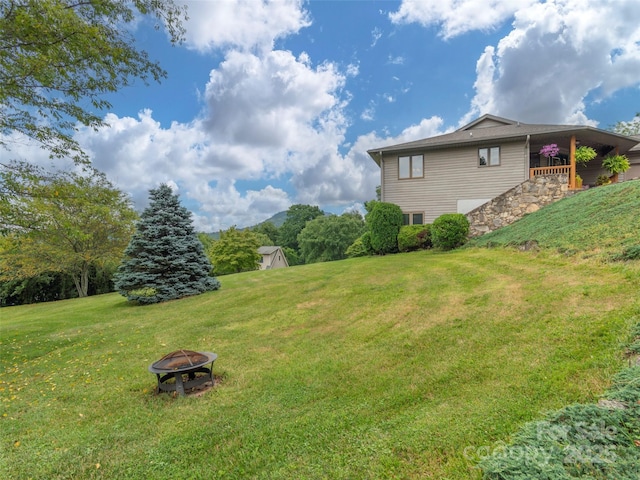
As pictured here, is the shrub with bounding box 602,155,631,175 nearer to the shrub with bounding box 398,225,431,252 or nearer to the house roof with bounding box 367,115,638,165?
the house roof with bounding box 367,115,638,165

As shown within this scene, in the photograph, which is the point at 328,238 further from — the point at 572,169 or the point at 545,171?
the point at 572,169

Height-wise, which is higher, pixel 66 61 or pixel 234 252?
pixel 66 61

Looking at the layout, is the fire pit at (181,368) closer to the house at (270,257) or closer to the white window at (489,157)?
the white window at (489,157)

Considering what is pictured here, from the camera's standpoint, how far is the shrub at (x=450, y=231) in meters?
12.6

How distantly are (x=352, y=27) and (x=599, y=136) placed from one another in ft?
40.5

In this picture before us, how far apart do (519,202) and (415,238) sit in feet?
15.1

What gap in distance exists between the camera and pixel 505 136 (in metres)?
14.2

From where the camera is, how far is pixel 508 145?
577 inches

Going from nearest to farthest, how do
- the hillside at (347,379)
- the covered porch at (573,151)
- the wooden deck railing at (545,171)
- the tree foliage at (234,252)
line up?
the hillside at (347,379) → the covered porch at (573,151) → the wooden deck railing at (545,171) → the tree foliage at (234,252)

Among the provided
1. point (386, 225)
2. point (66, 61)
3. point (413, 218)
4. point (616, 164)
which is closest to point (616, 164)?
point (616, 164)

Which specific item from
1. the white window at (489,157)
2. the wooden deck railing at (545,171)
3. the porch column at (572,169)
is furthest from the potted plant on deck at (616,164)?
the white window at (489,157)

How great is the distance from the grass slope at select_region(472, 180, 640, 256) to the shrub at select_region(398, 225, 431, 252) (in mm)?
2416

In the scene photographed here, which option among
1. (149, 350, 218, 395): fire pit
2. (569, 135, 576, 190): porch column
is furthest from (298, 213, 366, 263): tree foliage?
(149, 350, 218, 395): fire pit

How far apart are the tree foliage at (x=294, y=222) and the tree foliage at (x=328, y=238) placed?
1563 centimetres
